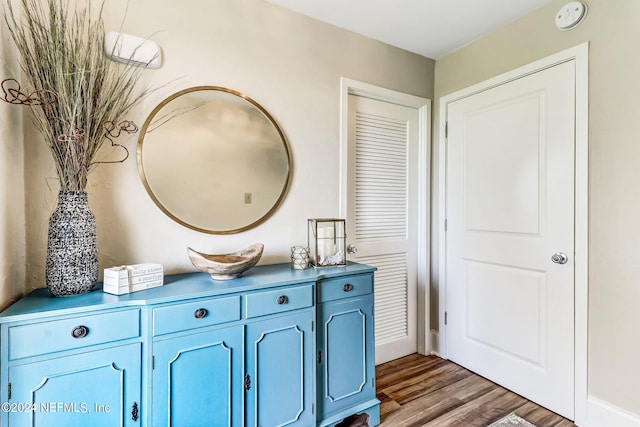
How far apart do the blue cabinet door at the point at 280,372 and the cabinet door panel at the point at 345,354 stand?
0.10 metres

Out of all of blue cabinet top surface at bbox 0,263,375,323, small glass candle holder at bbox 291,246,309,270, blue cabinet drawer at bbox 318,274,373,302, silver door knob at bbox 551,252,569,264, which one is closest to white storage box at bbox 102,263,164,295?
blue cabinet top surface at bbox 0,263,375,323

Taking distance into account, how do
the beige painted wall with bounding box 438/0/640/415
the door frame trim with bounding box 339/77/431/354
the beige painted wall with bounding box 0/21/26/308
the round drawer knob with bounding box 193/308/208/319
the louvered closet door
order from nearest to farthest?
the beige painted wall with bounding box 0/21/26/308
the round drawer knob with bounding box 193/308/208/319
the beige painted wall with bounding box 438/0/640/415
the louvered closet door
the door frame trim with bounding box 339/77/431/354

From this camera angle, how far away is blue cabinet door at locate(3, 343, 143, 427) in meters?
1.10

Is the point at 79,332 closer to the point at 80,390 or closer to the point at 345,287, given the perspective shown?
the point at 80,390

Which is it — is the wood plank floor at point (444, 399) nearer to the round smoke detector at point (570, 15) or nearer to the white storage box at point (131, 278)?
the white storage box at point (131, 278)

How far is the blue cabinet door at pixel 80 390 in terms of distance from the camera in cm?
110

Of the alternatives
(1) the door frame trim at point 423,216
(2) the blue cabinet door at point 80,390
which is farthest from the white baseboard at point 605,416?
(2) the blue cabinet door at point 80,390

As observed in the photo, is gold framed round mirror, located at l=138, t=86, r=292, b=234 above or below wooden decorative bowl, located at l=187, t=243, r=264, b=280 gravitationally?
above

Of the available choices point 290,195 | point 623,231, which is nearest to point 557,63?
point 623,231

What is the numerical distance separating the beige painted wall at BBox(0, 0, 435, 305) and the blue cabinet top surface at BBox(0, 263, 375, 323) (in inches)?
4.8

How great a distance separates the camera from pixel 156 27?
5.39 feet

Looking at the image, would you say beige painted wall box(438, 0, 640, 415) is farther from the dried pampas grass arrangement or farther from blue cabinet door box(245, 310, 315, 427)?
the dried pampas grass arrangement

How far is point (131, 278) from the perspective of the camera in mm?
Answer: 1357

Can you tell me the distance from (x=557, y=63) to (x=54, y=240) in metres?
2.72
